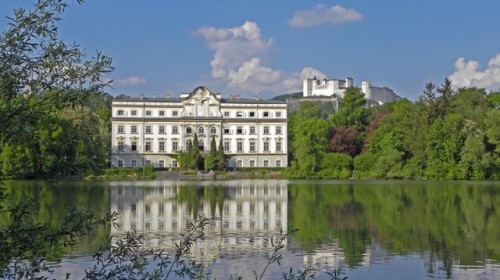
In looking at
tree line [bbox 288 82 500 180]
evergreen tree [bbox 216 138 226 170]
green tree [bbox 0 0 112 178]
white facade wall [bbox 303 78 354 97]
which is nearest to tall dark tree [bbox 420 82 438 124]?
tree line [bbox 288 82 500 180]

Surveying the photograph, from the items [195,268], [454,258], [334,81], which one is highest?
[334,81]

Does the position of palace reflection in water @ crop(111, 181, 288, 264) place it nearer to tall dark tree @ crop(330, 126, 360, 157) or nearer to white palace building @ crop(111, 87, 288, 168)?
tall dark tree @ crop(330, 126, 360, 157)

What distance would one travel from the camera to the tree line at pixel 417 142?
172 ft

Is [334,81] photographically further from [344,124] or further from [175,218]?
[175,218]

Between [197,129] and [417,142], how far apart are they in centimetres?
2062

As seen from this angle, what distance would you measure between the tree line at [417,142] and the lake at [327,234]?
81.8 feet

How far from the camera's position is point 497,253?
545 inches

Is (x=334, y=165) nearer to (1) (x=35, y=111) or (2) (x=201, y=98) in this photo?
(2) (x=201, y=98)

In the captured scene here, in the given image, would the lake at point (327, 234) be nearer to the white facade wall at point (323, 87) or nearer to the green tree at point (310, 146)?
the green tree at point (310, 146)

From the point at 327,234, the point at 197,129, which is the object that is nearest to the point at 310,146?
the point at 197,129

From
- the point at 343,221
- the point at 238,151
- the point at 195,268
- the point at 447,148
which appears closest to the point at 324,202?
the point at 343,221

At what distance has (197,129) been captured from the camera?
65.8 meters

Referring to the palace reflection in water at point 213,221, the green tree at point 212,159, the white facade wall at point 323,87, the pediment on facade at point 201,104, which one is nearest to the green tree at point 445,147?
the green tree at point 212,159

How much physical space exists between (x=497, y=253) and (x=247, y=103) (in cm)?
5343
